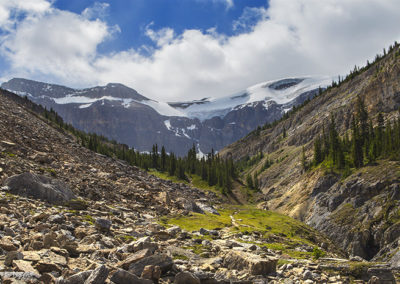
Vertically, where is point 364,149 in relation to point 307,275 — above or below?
above

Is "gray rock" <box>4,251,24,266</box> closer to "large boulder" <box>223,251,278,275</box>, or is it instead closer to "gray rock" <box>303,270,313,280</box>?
"large boulder" <box>223,251,278,275</box>

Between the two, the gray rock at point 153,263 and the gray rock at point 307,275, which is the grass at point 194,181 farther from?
the gray rock at point 153,263

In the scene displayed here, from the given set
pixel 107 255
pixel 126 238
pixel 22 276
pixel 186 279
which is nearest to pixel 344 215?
pixel 126 238

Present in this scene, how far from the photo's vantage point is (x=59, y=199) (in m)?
31.1

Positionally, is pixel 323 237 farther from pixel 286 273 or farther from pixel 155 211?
pixel 286 273

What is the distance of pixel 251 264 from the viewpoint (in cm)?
→ 1819

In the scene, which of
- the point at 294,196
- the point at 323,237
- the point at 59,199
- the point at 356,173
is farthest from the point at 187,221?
the point at 294,196

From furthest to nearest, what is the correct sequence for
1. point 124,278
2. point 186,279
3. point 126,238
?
point 126,238, point 186,279, point 124,278

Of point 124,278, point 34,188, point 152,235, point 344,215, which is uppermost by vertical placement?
point 34,188

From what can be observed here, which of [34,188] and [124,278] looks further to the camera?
[34,188]

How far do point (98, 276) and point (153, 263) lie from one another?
3524 millimetres

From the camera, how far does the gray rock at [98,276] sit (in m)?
12.2

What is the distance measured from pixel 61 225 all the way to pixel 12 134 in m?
44.3

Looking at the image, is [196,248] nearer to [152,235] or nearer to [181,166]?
[152,235]
